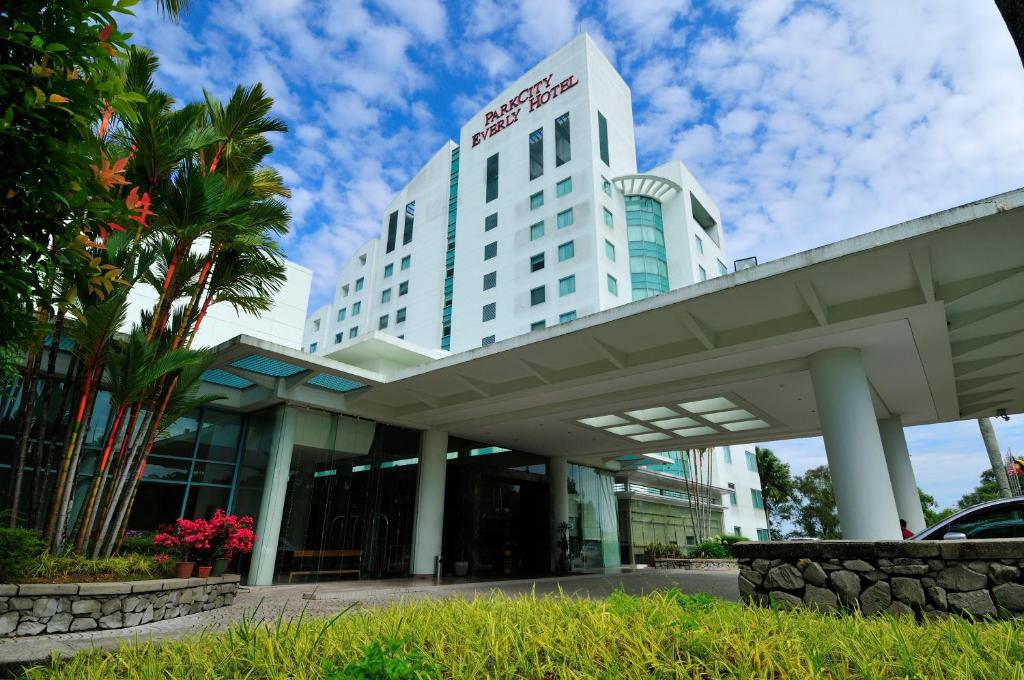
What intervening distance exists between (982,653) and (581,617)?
7.45 feet

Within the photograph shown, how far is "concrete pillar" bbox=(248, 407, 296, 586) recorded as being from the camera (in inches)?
497

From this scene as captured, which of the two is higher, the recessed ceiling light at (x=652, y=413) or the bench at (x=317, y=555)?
the recessed ceiling light at (x=652, y=413)

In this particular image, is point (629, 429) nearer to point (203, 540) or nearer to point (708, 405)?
point (708, 405)

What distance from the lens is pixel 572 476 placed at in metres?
22.2

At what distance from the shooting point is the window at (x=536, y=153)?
1315 inches

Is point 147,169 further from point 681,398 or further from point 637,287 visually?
point 637,287

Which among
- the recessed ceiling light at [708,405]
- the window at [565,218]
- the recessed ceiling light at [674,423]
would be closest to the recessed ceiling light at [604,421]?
the recessed ceiling light at [674,423]

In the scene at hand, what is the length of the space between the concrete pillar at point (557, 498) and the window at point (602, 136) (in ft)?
63.6

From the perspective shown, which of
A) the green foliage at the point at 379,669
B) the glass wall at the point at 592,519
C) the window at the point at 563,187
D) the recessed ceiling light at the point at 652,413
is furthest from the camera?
the window at the point at 563,187

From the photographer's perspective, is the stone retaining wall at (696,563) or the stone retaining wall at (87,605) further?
the stone retaining wall at (696,563)

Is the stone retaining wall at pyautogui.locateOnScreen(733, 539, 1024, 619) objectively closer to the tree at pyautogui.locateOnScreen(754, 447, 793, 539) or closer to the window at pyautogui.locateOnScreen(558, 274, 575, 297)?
the window at pyautogui.locateOnScreen(558, 274, 575, 297)

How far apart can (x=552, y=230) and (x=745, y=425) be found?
1823cm

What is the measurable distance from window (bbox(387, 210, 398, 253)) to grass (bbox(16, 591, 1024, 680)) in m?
40.9

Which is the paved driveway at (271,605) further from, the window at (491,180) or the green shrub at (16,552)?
the window at (491,180)
